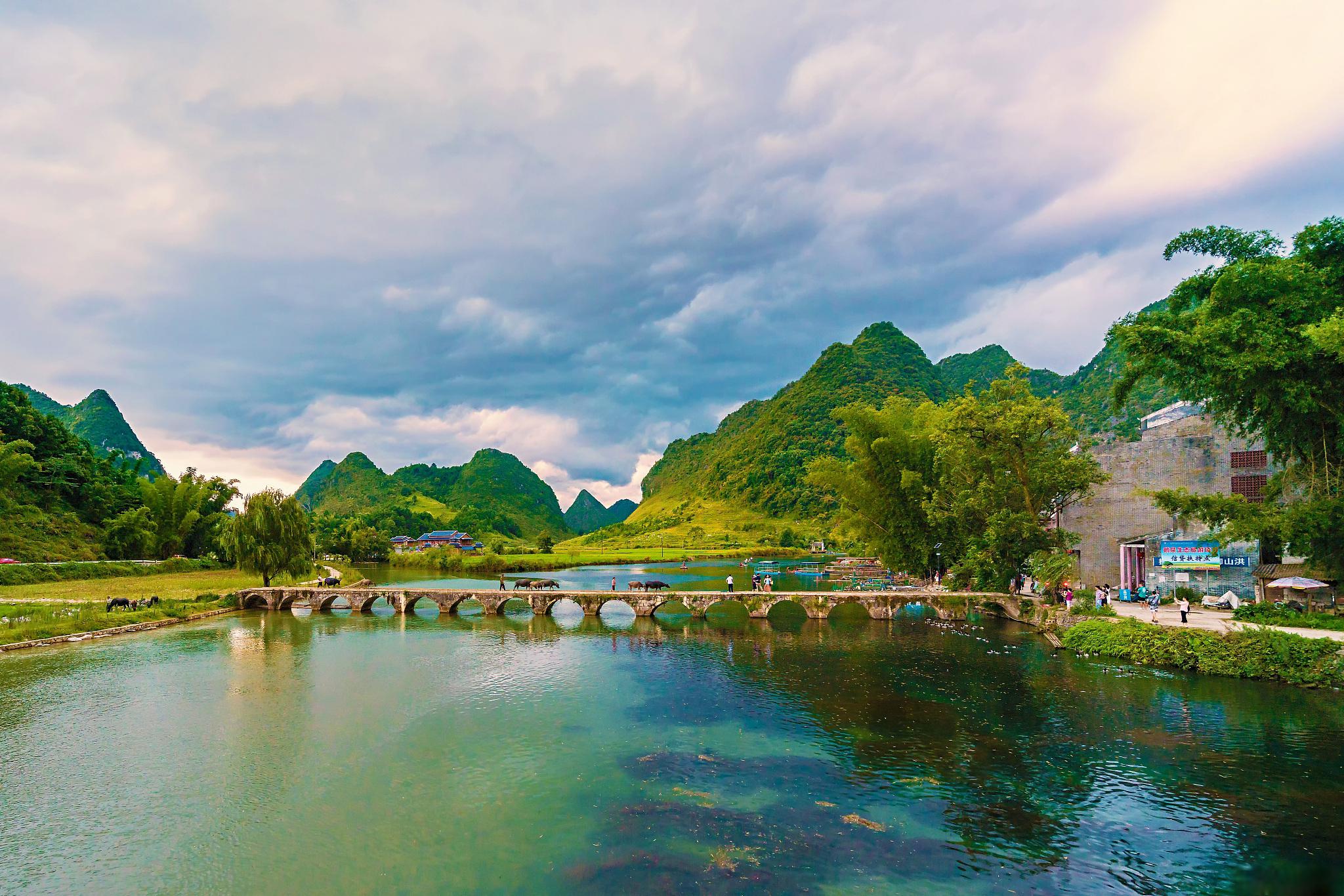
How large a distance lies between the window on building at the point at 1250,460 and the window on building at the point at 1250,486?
65cm

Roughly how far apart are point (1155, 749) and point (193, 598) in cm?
7484

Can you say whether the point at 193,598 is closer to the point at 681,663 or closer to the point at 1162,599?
the point at 681,663

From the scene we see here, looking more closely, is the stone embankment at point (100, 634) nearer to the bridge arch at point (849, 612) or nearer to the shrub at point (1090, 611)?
the bridge arch at point (849, 612)

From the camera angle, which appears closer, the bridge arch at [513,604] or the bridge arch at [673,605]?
the bridge arch at [673,605]

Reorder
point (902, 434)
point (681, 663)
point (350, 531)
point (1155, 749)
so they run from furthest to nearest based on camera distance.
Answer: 1. point (350, 531)
2. point (902, 434)
3. point (681, 663)
4. point (1155, 749)

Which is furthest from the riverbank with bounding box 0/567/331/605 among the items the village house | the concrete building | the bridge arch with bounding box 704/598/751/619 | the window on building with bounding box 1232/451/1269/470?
the window on building with bounding box 1232/451/1269/470

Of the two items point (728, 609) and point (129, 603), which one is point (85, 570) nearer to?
point (129, 603)

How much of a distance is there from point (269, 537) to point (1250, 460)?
291 feet

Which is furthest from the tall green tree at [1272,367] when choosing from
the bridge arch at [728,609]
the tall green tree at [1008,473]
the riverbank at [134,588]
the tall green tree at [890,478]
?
the riverbank at [134,588]

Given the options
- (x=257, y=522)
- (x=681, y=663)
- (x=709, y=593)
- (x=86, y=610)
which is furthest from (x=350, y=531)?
(x=681, y=663)

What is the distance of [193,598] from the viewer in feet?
192

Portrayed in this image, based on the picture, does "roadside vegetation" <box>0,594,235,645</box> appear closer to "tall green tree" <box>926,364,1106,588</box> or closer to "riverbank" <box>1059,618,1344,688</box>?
"tall green tree" <box>926,364,1106,588</box>

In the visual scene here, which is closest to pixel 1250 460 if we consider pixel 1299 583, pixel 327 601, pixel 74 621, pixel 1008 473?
pixel 1299 583

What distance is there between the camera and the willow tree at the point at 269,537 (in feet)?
208
